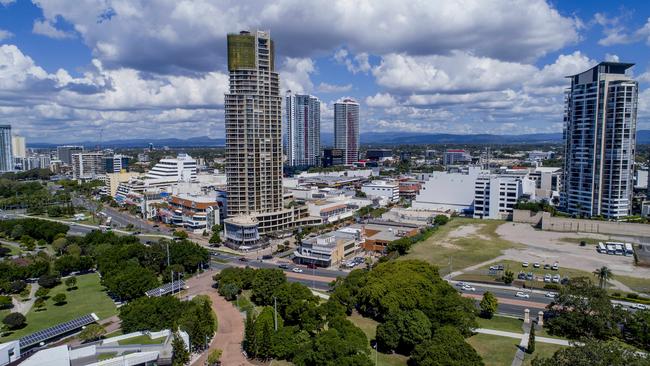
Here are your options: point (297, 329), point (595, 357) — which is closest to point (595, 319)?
point (595, 357)

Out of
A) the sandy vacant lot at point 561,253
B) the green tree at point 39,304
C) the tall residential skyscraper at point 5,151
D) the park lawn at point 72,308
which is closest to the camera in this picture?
the park lawn at point 72,308

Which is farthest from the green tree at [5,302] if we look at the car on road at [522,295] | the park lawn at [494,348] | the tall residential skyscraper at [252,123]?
the car on road at [522,295]

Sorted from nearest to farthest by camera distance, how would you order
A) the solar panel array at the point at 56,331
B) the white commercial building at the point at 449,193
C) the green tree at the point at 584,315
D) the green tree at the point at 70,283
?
the green tree at the point at 584,315 < the solar panel array at the point at 56,331 < the green tree at the point at 70,283 < the white commercial building at the point at 449,193

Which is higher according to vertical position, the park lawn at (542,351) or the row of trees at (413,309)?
the row of trees at (413,309)

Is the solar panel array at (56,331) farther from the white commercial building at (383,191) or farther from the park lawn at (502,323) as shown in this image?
the white commercial building at (383,191)

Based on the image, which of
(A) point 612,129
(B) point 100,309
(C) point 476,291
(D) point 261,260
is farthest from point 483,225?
(B) point 100,309

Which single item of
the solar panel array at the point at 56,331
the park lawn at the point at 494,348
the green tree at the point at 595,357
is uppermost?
the green tree at the point at 595,357
